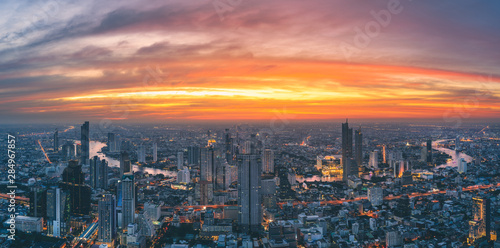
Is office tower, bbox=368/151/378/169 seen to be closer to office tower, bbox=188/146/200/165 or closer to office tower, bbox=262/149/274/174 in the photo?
office tower, bbox=262/149/274/174

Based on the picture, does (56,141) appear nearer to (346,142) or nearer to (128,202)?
(128,202)

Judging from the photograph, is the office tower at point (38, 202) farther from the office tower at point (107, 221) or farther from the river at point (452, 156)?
the river at point (452, 156)

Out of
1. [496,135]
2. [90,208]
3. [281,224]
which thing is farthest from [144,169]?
[496,135]

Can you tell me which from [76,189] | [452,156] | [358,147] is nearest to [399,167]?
[358,147]

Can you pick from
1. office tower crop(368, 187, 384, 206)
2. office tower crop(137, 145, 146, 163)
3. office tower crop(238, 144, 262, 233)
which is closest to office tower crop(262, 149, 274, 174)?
office tower crop(368, 187, 384, 206)

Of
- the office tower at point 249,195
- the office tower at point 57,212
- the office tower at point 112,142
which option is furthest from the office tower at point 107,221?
the office tower at point 112,142

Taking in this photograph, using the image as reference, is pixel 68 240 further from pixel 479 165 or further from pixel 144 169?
pixel 479 165
